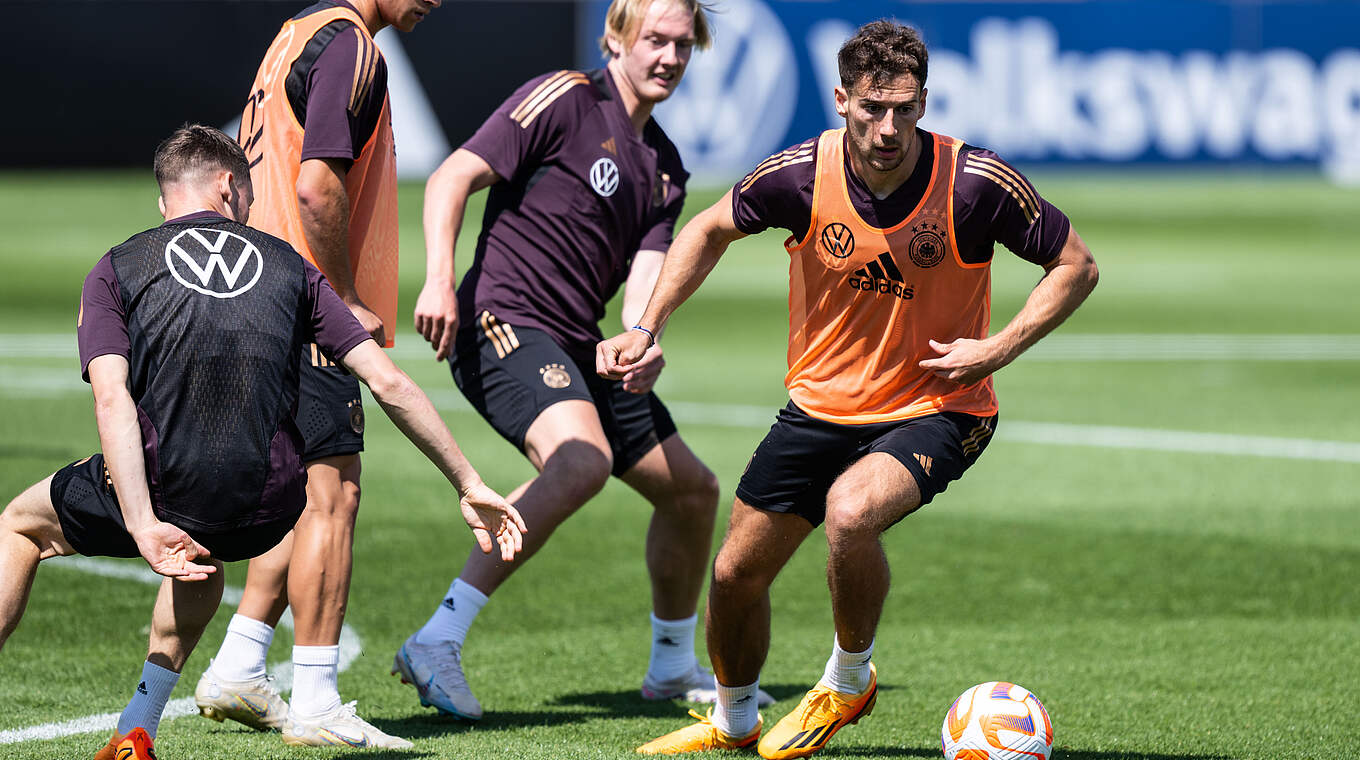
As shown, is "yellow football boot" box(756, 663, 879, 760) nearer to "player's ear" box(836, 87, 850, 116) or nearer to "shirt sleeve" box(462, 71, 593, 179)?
"player's ear" box(836, 87, 850, 116)

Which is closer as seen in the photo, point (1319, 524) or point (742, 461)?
point (1319, 524)

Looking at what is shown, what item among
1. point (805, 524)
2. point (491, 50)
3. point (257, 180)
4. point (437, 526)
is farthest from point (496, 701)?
point (491, 50)

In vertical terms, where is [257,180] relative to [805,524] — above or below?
above

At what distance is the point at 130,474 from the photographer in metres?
3.96

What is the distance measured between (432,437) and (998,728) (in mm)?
1791

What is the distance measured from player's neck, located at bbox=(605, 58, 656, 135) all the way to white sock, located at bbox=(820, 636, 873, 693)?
231cm

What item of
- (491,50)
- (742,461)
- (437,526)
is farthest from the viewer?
(491,50)

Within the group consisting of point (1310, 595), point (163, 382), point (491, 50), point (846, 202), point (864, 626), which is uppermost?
point (491, 50)

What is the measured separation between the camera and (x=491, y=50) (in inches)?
1094

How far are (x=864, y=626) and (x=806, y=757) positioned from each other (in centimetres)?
44

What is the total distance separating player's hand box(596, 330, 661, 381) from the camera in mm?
5039

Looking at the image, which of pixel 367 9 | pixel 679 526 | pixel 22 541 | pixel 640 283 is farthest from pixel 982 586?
pixel 22 541

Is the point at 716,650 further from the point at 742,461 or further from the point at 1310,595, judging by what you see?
the point at 742,461

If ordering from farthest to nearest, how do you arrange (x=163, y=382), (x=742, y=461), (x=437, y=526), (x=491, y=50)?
(x=491, y=50) → (x=742, y=461) → (x=437, y=526) → (x=163, y=382)
